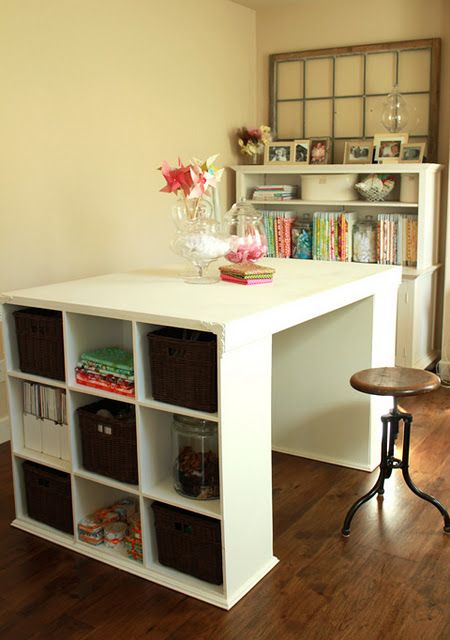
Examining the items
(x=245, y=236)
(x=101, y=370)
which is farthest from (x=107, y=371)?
(x=245, y=236)

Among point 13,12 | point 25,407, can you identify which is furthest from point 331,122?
point 25,407

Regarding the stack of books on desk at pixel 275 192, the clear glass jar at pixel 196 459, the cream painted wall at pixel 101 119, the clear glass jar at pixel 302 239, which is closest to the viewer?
the clear glass jar at pixel 196 459

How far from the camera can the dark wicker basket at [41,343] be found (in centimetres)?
256

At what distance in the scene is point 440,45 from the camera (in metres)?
4.50

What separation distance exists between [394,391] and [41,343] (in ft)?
4.22

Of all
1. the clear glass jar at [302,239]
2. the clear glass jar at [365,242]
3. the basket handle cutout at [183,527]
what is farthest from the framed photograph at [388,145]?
the basket handle cutout at [183,527]

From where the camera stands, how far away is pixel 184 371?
2.25 metres

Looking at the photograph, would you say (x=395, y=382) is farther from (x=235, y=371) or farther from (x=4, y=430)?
(x=4, y=430)

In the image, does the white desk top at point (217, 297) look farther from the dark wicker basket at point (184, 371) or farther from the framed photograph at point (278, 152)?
the framed photograph at point (278, 152)

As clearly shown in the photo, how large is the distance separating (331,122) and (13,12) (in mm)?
2347

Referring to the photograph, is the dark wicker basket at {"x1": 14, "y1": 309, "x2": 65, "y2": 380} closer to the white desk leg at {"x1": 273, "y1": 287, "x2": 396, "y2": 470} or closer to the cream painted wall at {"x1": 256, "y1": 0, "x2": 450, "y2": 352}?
the white desk leg at {"x1": 273, "y1": 287, "x2": 396, "y2": 470}

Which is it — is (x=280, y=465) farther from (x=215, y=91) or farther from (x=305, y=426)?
(x=215, y=91)

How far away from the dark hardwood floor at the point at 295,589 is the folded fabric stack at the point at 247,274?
3.04 ft

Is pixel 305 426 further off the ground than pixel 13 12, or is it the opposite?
pixel 13 12
